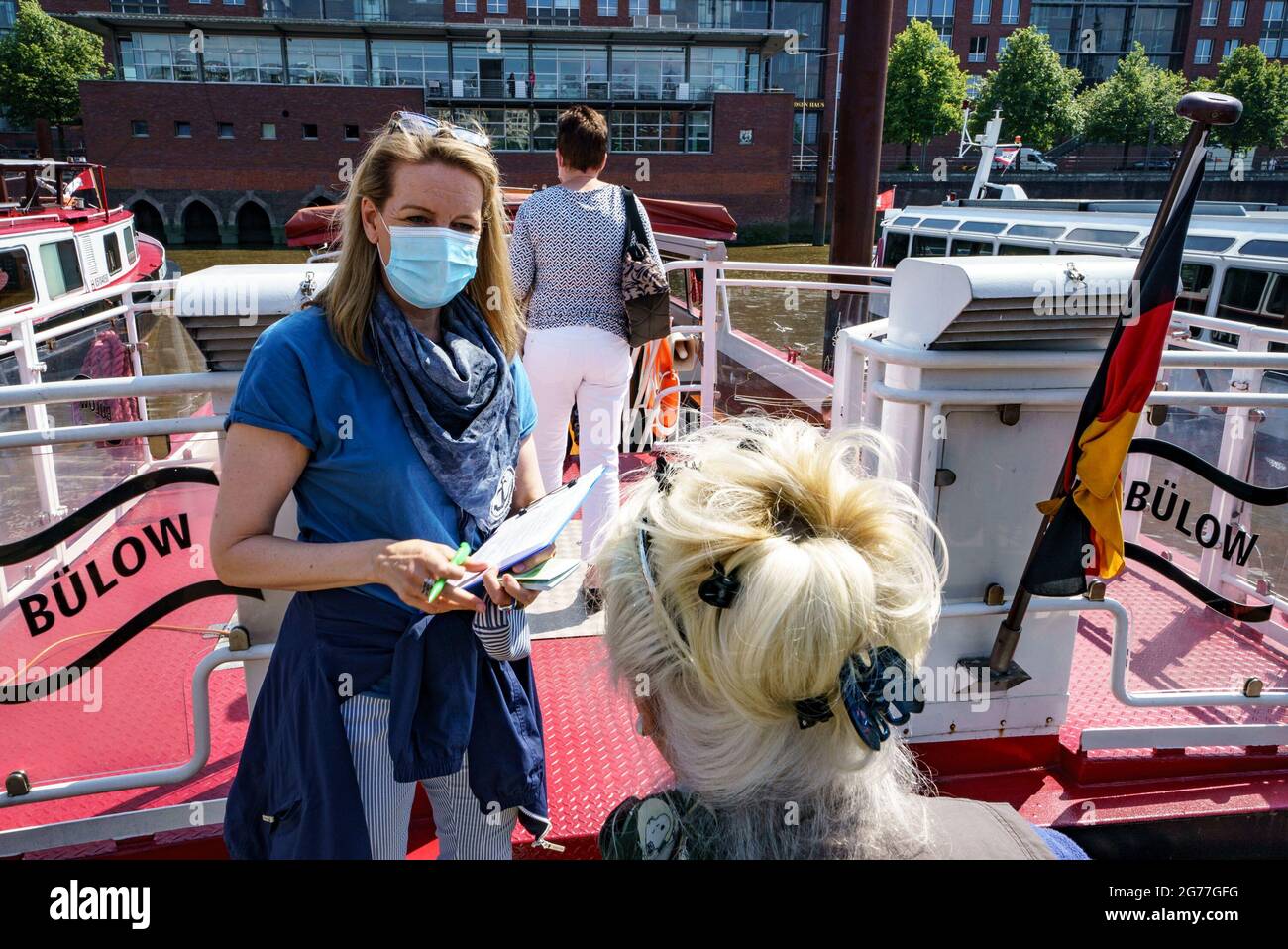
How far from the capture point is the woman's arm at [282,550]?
4.75 ft

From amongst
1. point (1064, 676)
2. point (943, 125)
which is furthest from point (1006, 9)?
point (1064, 676)

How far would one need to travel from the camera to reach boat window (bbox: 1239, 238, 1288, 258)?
10.9 metres

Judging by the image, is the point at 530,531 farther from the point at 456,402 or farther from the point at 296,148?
the point at 296,148

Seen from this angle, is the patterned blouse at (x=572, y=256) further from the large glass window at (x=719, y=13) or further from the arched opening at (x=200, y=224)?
the large glass window at (x=719, y=13)

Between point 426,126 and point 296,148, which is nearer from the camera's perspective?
point 426,126

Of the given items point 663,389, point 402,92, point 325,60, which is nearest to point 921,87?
point 402,92

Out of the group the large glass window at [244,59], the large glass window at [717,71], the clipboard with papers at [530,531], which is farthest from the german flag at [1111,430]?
the large glass window at [244,59]

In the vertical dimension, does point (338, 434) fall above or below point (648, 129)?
below

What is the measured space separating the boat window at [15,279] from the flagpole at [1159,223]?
10.8 metres

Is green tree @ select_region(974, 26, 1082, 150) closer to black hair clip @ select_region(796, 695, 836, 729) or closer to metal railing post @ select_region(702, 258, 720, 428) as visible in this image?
metal railing post @ select_region(702, 258, 720, 428)

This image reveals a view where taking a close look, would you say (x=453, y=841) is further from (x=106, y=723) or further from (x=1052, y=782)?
(x=1052, y=782)

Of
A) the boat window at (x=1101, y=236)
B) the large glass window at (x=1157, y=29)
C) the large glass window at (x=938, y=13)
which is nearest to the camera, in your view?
the boat window at (x=1101, y=236)

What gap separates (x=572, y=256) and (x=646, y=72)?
163 ft

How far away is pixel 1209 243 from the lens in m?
12.0
